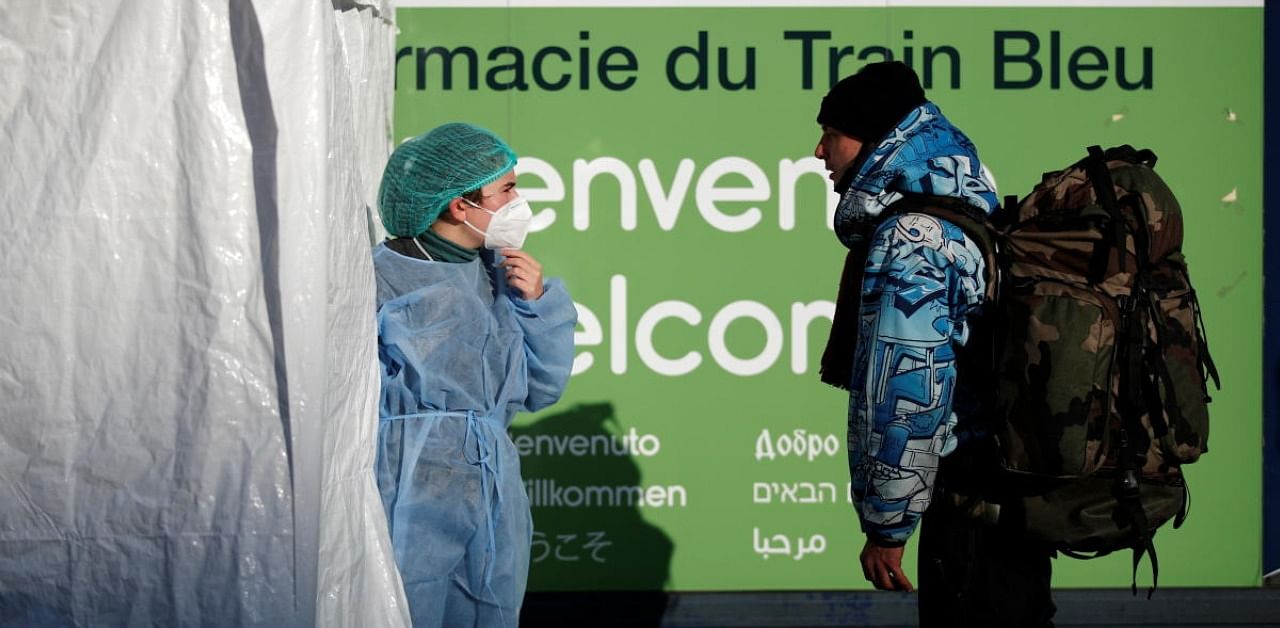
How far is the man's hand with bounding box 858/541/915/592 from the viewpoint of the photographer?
300 centimetres

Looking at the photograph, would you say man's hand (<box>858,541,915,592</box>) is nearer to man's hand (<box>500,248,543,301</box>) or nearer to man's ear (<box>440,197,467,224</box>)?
man's hand (<box>500,248,543,301</box>)

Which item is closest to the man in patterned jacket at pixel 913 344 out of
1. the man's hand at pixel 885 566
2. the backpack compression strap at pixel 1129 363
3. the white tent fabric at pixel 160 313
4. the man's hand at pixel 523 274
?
the man's hand at pixel 885 566

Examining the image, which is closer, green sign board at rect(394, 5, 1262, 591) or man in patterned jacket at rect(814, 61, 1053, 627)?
man in patterned jacket at rect(814, 61, 1053, 627)

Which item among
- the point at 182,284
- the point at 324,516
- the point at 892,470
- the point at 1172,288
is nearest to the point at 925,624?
the point at 892,470

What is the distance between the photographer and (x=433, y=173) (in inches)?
126

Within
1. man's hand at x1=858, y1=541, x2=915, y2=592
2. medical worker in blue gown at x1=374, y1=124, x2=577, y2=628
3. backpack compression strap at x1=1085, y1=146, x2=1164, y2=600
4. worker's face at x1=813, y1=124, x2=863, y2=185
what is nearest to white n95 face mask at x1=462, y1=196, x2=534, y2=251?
medical worker in blue gown at x1=374, y1=124, x2=577, y2=628

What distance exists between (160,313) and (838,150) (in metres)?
1.44

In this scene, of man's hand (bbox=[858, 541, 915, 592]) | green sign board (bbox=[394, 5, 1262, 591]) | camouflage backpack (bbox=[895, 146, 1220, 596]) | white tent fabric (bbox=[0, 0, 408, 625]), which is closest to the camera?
white tent fabric (bbox=[0, 0, 408, 625])

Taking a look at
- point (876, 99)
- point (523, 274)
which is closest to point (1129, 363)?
point (876, 99)

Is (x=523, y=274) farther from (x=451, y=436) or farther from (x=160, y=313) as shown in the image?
(x=160, y=313)

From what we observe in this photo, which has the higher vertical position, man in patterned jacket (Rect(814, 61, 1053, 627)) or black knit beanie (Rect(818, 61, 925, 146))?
black knit beanie (Rect(818, 61, 925, 146))

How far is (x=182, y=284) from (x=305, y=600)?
1.86 feet

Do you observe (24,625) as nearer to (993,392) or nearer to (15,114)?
(15,114)

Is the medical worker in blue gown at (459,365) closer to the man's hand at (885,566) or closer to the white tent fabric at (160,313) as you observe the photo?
the white tent fabric at (160,313)
